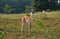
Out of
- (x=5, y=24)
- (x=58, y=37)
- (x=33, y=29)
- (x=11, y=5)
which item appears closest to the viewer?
(x=58, y=37)

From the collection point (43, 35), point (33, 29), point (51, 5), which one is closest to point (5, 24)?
point (33, 29)

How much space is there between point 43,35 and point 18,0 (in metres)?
46.1

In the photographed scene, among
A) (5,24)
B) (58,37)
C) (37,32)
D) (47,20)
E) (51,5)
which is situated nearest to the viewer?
(58,37)

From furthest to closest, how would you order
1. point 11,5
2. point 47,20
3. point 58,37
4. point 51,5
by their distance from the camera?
1. point 11,5
2. point 51,5
3. point 47,20
4. point 58,37

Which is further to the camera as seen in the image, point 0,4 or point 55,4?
point 0,4

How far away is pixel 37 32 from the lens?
41.4ft

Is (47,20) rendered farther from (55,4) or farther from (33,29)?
(55,4)

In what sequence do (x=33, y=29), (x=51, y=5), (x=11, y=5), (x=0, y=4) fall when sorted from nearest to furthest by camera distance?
(x=33, y=29) → (x=51, y=5) → (x=0, y=4) → (x=11, y=5)

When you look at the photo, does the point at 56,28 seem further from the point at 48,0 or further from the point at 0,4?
the point at 0,4

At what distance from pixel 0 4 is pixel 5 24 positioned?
117 ft

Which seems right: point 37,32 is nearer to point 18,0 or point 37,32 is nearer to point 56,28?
point 56,28

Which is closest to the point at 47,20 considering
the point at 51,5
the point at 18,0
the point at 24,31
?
the point at 24,31

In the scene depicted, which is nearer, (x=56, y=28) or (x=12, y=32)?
(x=12, y=32)

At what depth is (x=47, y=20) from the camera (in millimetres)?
16750
